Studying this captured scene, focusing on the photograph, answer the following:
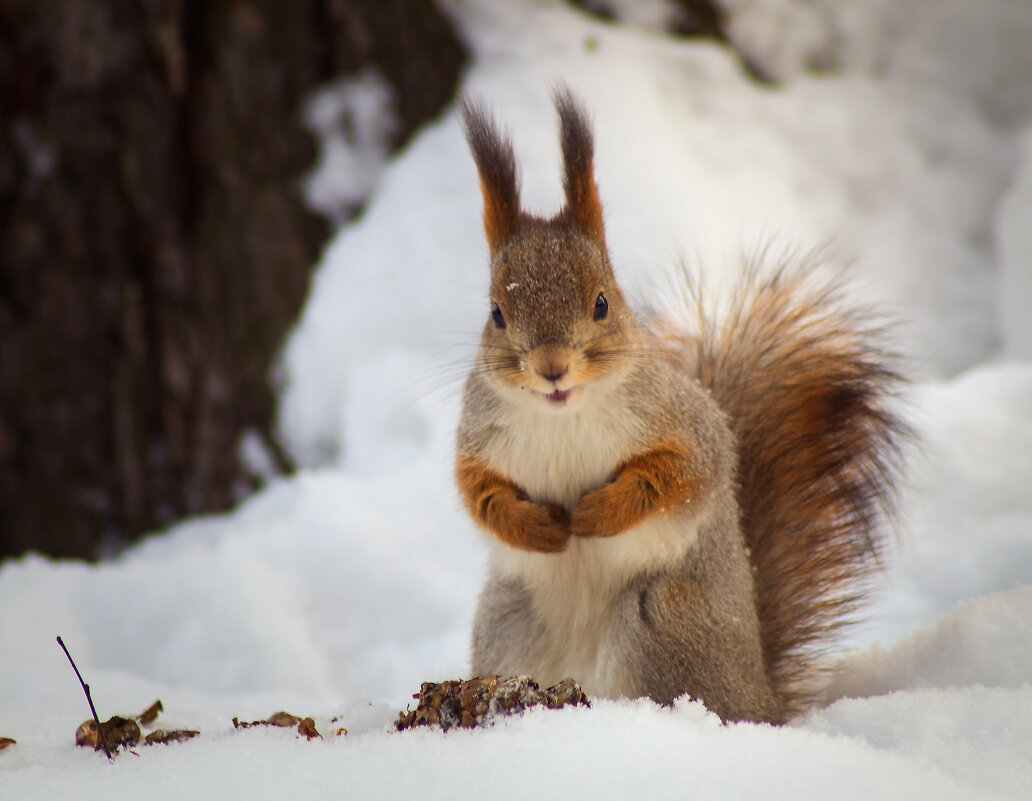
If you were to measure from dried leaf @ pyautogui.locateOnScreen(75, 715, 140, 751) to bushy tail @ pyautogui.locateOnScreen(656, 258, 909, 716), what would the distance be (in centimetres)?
75

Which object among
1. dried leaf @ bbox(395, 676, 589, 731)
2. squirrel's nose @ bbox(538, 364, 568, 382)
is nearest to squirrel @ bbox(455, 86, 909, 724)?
squirrel's nose @ bbox(538, 364, 568, 382)

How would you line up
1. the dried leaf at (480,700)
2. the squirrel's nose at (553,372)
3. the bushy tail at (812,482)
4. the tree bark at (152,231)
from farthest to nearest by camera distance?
the tree bark at (152,231), the bushy tail at (812,482), the squirrel's nose at (553,372), the dried leaf at (480,700)

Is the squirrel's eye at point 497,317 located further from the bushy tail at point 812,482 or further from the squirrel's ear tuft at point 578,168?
the bushy tail at point 812,482

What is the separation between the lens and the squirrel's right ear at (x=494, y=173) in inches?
41.0

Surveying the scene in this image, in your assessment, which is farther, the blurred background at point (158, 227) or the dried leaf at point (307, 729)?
the blurred background at point (158, 227)

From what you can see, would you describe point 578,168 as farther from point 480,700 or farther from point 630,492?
point 480,700

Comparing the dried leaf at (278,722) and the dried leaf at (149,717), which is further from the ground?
the dried leaf at (149,717)

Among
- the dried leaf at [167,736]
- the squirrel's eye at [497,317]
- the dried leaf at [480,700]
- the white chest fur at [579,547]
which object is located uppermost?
the squirrel's eye at [497,317]

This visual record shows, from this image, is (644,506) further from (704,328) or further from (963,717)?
(704,328)

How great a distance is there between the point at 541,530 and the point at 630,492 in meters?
0.10

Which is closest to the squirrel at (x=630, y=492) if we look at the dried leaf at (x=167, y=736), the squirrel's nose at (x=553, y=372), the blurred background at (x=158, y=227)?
the squirrel's nose at (x=553, y=372)

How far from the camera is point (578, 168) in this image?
1.05 m

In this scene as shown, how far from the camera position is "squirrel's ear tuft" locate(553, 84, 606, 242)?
1.03 meters

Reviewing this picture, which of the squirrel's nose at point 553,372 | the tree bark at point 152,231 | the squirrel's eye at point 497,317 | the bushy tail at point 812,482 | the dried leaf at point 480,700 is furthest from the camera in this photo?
the tree bark at point 152,231
